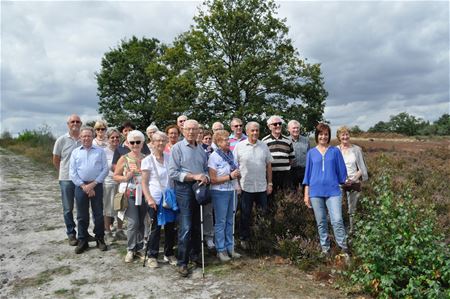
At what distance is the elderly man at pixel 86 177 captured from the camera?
5.91 metres

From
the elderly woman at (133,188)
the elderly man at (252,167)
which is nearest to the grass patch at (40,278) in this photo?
the elderly woman at (133,188)

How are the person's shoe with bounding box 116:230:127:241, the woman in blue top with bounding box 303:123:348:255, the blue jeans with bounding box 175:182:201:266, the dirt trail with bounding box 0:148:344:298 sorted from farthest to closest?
1. the person's shoe with bounding box 116:230:127:241
2. the woman in blue top with bounding box 303:123:348:255
3. the blue jeans with bounding box 175:182:201:266
4. the dirt trail with bounding box 0:148:344:298

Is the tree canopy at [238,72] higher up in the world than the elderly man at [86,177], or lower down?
higher up

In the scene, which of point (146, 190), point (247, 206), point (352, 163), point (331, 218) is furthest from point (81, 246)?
point (352, 163)

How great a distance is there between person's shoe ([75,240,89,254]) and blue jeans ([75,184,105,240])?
0.06 meters

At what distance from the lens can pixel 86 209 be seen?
6055 mm

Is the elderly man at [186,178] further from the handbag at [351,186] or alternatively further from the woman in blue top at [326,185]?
the handbag at [351,186]

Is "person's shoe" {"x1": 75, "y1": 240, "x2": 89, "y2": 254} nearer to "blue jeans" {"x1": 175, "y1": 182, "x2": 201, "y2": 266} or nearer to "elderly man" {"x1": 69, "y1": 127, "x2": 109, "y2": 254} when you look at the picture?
"elderly man" {"x1": 69, "y1": 127, "x2": 109, "y2": 254}

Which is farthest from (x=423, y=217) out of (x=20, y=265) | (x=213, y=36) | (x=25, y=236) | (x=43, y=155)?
(x=43, y=155)

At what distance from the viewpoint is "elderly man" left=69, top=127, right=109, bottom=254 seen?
591cm

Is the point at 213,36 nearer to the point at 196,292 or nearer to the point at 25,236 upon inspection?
the point at 25,236

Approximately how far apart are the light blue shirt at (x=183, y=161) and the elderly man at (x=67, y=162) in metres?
2.10

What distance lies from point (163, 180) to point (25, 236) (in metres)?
3.56

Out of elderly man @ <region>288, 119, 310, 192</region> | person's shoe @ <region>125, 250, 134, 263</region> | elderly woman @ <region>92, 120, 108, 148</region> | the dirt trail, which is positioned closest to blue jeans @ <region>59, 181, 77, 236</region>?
the dirt trail
